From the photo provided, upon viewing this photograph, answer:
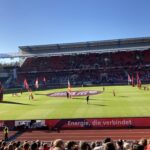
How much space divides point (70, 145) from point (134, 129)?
19734mm

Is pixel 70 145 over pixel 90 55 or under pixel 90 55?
under

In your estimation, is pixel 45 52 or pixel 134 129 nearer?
pixel 134 129

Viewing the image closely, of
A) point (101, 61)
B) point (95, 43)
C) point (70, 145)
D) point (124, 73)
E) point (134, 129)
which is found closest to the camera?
point (70, 145)

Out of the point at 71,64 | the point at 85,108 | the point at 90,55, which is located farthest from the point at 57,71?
the point at 85,108

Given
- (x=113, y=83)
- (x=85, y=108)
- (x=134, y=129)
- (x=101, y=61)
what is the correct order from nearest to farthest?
(x=134, y=129)
(x=85, y=108)
(x=113, y=83)
(x=101, y=61)

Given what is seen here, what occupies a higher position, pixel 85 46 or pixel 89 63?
pixel 85 46

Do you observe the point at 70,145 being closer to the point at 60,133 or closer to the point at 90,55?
the point at 60,133

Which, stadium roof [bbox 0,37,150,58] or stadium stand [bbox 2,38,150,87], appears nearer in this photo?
stadium stand [bbox 2,38,150,87]

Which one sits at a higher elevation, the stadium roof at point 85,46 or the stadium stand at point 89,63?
the stadium roof at point 85,46

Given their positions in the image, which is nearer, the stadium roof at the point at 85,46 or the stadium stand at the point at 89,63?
the stadium stand at the point at 89,63

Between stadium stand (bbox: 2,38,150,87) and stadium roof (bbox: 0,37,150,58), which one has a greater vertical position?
stadium roof (bbox: 0,37,150,58)

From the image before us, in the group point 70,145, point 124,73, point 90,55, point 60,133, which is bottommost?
point 60,133

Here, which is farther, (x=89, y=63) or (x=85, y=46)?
(x=85, y=46)

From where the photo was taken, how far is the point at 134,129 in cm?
2906
